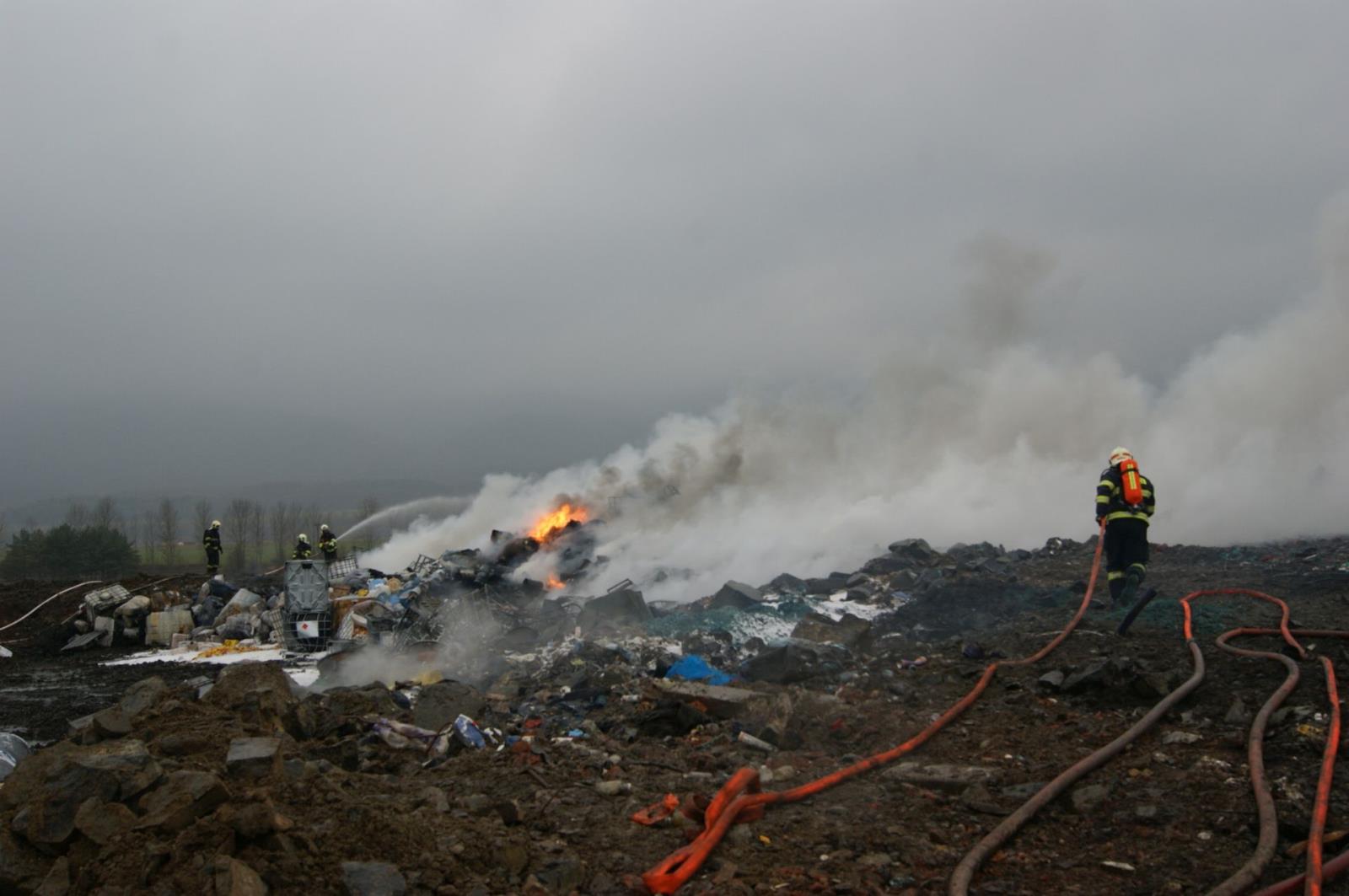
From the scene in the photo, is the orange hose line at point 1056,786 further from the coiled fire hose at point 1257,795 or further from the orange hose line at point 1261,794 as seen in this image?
the orange hose line at point 1261,794

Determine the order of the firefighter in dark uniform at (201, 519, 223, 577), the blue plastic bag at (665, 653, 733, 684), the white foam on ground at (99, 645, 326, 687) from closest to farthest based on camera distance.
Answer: the blue plastic bag at (665, 653, 733, 684) → the white foam on ground at (99, 645, 326, 687) → the firefighter in dark uniform at (201, 519, 223, 577)

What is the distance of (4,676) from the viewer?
47.6 feet

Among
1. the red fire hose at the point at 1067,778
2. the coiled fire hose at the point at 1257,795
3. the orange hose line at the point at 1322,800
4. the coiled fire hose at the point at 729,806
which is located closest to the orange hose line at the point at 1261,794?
the coiled fire hose at the point at 1257,795

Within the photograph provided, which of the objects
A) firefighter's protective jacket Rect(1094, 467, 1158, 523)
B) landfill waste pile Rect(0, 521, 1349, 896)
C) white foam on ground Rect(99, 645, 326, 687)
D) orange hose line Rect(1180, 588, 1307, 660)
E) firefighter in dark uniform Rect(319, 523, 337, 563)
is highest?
firefighter's protective jacket Rect(1094, 467, 1158, 523)

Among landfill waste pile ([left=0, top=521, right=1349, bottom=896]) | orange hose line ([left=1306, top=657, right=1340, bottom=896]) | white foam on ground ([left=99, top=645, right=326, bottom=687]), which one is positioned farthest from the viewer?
Result: white foam on ground ([left=99, top=645, right=326, bottom=687])

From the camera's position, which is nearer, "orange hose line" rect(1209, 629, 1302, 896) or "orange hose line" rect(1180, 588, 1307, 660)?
"orange hose line" rect(1209, 629, 1302, 896)

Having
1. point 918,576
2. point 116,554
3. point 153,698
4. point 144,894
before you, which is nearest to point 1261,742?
point 144,894

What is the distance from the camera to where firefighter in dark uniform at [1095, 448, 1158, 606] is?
11.1m

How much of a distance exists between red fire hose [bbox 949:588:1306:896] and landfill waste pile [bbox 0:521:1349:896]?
70mm

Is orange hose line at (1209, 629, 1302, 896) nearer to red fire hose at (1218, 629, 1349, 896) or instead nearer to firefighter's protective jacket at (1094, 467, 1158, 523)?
red fire hose at (1218, 629, 1349, 896)

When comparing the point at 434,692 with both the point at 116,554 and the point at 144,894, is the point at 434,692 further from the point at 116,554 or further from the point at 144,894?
the point at 116,554

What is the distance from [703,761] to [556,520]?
1813cm

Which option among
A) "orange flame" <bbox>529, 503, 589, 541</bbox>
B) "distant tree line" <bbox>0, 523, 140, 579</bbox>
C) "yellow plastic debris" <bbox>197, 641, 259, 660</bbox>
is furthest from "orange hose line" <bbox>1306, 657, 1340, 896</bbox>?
"distant tree line" <bbox>0, 523, 140, 579</bbox>

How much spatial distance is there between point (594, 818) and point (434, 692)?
3367 millimetres
